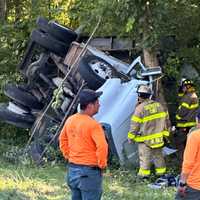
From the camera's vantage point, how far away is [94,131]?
17.6 feet

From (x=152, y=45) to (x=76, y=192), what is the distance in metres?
5.10

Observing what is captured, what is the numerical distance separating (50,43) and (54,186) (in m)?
4.37

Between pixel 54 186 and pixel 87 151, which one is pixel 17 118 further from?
pixel 87 151

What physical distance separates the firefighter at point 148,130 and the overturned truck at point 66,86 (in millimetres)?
550

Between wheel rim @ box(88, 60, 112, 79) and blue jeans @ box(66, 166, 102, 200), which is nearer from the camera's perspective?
blue jeans @ box(66, 166, 102, 200)

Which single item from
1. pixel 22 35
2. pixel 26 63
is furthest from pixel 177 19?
pixel 22 35

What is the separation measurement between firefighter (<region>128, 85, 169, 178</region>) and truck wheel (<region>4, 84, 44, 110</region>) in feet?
10.1

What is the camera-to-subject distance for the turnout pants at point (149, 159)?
31.1 feet

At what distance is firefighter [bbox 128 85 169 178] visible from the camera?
9.41m

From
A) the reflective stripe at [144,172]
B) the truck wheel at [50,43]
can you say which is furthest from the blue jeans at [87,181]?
the truck wheel at [50,43]

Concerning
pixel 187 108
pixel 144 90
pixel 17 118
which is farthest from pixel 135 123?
pixel 17 118

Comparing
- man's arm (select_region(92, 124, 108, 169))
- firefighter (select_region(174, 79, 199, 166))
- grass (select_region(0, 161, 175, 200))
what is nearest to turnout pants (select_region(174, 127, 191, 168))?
firefighter (select_region(174, 79, 199, 166))

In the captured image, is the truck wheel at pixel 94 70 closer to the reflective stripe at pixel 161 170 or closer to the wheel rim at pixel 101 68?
the wheel rim at pixel 101 68

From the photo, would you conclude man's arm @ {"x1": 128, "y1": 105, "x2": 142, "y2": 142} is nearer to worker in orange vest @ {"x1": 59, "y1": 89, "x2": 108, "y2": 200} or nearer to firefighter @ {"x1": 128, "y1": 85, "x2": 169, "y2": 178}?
firefighter @ {"x1": 128, "y1": 85, "x2": 169, "y2": 178}
